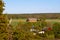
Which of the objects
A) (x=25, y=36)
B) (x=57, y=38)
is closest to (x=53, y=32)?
(x=57, y=38)

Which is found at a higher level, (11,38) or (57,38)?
(11,38)

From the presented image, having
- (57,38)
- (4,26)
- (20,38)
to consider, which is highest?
(4,26)

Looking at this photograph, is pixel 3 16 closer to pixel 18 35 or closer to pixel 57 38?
pixel 18 35

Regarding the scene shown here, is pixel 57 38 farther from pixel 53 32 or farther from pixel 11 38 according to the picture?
pixel 11 38


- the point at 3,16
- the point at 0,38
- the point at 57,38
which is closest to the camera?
the point at 0,38

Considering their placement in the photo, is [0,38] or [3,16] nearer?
[0,38]

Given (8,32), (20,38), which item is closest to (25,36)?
(20,38)

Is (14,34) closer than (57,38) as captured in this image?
Yes

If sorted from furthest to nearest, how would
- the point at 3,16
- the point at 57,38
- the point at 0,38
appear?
the point at 57,38 < the point at 3,16 < the point at 0,38

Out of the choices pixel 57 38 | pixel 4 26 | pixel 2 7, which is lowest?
pixel 57 38
